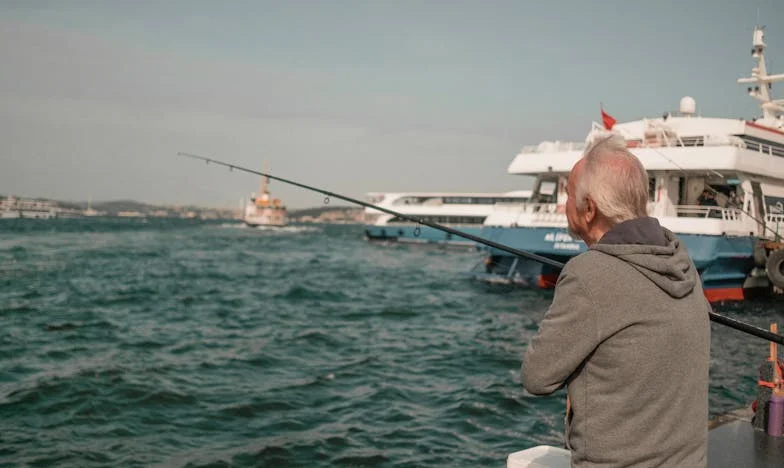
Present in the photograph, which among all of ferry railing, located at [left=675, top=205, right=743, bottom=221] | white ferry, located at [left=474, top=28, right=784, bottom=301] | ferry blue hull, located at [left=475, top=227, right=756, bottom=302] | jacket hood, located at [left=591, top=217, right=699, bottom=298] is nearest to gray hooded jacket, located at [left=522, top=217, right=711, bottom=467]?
jacket hood, located at [left=591, top=217, right=699, bottom=298]

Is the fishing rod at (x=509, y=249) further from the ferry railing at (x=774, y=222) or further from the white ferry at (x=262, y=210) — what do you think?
the white ferry at (x=262, y=210)

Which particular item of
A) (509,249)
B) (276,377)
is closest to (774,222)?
(276,377)

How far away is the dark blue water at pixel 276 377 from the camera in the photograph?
6990mm

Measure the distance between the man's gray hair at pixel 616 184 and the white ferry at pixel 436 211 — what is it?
5446 cm

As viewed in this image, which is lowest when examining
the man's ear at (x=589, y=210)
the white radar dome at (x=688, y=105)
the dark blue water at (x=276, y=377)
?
the dark blue water at (x=276, y=377)

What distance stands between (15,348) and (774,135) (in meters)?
21.6

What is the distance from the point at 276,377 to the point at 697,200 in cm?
1576

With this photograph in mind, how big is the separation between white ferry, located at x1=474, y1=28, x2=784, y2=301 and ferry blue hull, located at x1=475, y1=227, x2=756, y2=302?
27mm

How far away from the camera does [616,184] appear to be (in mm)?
2016

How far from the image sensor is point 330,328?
14.4 m

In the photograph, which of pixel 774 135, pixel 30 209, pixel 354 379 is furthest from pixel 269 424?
pixel 30 209

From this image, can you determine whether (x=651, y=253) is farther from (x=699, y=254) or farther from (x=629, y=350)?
(x=699, y=254)

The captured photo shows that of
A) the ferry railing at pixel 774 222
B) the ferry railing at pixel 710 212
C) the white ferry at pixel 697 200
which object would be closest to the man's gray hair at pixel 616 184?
the white ferry at pixel 697 200

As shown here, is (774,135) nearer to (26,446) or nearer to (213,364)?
(213,364)
